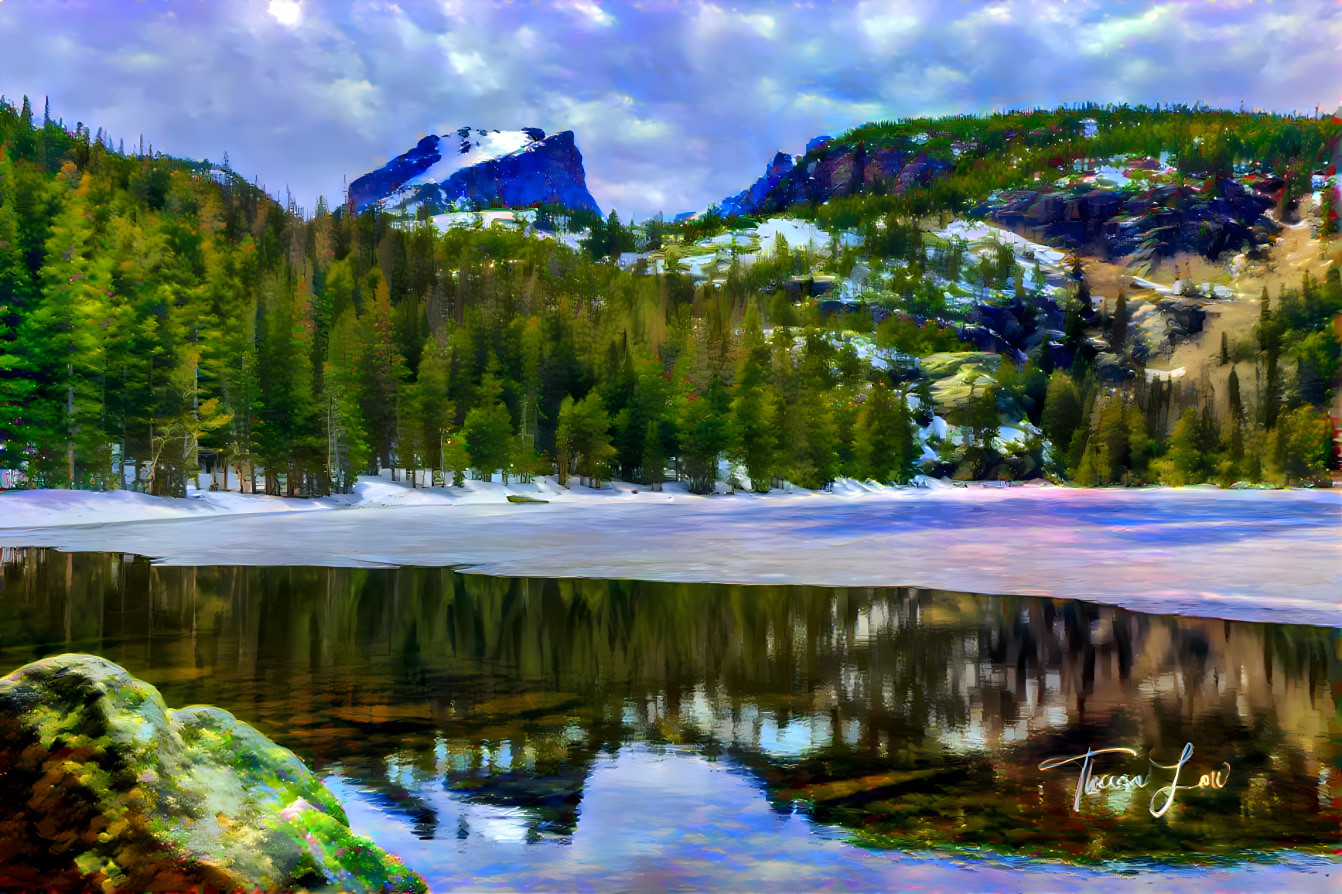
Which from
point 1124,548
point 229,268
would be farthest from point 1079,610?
point 229,268

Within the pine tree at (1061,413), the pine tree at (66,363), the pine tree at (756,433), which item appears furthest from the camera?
the pine tree at (1061,413)

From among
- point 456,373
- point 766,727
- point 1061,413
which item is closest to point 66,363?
point 456,373

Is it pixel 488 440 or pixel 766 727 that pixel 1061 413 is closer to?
pixel 488 440

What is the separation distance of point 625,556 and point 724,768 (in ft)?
70.3

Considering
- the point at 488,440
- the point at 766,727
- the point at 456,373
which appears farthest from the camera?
the point at 456,373

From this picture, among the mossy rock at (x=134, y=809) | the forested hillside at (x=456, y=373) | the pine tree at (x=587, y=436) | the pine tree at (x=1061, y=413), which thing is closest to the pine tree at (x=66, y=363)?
the forested hillside at (x=456, y=373)

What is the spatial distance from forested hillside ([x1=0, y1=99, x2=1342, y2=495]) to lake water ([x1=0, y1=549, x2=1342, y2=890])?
1502 inches

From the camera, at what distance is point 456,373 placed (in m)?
90.4

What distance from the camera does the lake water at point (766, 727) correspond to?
7090 mm
